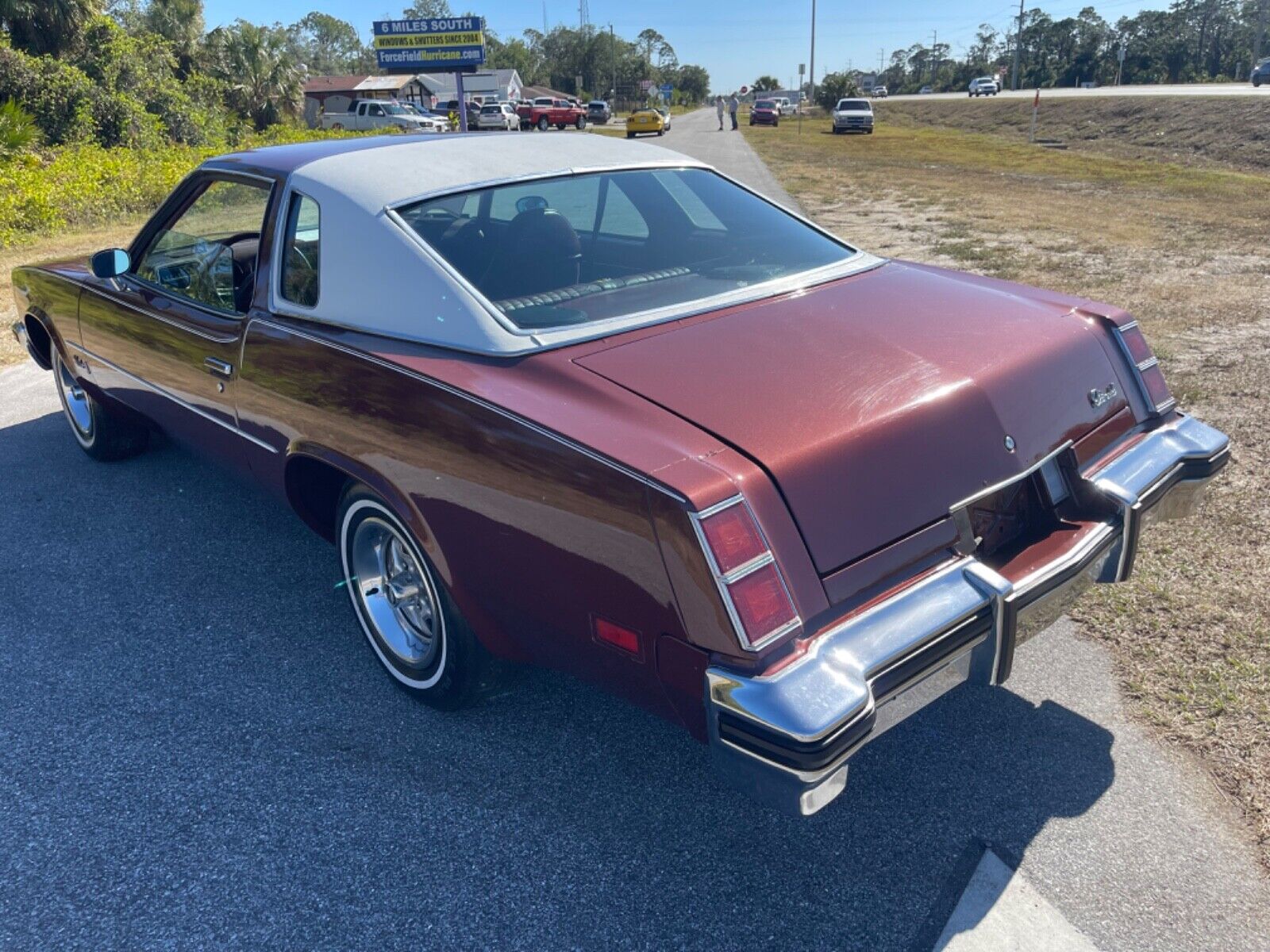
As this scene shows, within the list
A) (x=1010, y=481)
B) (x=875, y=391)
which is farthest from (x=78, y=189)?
(x=1010, y=481)

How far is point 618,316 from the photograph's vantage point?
9.05ft

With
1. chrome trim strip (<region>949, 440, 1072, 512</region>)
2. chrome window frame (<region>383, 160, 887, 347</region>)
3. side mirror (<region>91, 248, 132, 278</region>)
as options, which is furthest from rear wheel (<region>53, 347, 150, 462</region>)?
chrome trim strip (<region>949, 440, 1072, 512</region>)

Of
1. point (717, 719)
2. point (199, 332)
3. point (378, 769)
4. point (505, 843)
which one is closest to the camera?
point (717, 719)

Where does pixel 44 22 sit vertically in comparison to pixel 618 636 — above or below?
above

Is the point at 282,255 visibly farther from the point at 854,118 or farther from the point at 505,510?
the point at 854,118

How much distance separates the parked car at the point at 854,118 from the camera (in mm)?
40094

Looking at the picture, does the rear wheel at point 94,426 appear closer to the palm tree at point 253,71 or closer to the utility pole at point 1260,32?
the palm tree at point 253,71

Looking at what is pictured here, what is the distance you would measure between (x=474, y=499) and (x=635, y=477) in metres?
0.57

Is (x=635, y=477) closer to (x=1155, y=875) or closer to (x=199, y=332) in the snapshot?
(x=1155, y=875)

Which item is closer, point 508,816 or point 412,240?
point 508,816

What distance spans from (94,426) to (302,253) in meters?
2.46

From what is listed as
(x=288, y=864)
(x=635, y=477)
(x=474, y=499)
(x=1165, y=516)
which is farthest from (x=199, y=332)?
(x=1165, y=516)

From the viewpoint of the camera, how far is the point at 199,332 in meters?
3.51

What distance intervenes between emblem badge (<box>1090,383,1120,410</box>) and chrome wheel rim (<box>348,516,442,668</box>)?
6.63 feet
